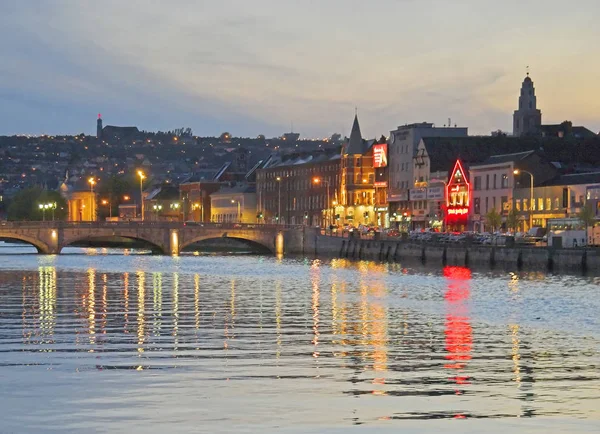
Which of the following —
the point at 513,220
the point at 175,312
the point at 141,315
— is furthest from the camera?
the point at 513,220

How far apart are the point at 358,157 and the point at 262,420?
170462 mm

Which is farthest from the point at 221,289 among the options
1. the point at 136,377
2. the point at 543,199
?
the point at 543,199

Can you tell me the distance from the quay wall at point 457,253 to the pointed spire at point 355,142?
141 ft

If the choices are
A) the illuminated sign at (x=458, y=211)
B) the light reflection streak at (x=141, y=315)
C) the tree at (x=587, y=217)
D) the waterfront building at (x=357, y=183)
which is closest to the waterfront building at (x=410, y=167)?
the waterfront building at (x=357, y=183)

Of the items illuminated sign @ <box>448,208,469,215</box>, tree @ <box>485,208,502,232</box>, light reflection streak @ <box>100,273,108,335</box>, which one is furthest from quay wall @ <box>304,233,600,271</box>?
light reflection streak @ <box>100,273,108,335</box>

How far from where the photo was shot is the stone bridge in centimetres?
14388

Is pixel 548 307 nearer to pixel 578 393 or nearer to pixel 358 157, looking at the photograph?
pixel 578 393

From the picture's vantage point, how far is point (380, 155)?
627 ft

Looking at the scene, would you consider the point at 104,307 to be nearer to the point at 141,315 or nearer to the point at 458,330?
the point at 141,315

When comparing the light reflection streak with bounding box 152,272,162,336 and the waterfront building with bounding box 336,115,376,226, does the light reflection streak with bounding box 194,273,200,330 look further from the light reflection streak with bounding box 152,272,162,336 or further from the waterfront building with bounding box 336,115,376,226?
the waterfront building with bounding box 336,115,376,226

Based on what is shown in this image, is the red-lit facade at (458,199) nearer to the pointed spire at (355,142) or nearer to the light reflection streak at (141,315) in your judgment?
the pointed spire at (355,142)

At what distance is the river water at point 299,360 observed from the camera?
2600cm

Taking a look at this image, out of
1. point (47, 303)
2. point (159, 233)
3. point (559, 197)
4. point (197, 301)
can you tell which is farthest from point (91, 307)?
point (159, 233)

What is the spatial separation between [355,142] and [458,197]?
40443 mm
